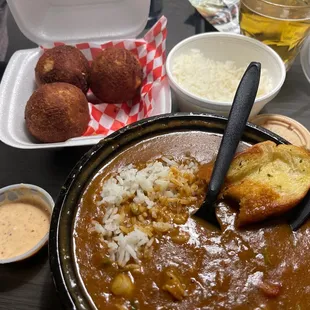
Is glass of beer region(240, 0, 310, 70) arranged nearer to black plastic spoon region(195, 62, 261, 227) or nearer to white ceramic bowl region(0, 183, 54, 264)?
black plastic spoon region(195, 62, 261, 227)

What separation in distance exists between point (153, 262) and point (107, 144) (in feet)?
1.56

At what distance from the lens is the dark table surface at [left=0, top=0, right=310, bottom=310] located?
150 centimetres

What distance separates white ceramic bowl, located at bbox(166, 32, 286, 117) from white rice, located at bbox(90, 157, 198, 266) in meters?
0.58

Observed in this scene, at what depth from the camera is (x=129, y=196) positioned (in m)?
1.31

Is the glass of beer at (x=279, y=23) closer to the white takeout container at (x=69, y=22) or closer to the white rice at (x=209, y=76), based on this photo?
the white rice at (x=209, y=76)

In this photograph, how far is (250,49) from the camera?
2.20 m

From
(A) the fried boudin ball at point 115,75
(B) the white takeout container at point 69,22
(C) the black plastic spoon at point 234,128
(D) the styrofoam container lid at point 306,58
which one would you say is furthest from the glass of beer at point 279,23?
(C) the black plastic spoon at point 234,128

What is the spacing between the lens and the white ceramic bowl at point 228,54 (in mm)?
1932

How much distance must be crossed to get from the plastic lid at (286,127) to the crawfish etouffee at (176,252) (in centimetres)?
79

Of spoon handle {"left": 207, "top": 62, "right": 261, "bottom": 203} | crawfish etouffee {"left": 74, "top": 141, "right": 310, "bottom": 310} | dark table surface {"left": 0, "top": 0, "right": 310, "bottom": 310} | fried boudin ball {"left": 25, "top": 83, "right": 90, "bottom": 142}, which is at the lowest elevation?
dark table surface {"left": 0, "top": 0, "right": 310, "bottom": 310}

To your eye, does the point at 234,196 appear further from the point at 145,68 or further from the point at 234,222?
the point at 145,68

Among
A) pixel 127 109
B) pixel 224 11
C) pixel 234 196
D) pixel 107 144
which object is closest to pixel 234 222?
pixel 234 196

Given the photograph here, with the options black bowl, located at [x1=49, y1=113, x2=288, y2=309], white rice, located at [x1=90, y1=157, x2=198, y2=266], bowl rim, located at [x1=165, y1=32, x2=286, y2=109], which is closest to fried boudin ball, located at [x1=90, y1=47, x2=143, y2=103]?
bowl rim, located at [x1=165, y1=32, x2=286, y2=109]

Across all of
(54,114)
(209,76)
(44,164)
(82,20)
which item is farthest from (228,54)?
(44,164)
